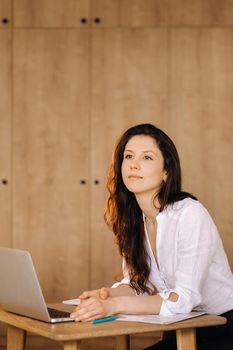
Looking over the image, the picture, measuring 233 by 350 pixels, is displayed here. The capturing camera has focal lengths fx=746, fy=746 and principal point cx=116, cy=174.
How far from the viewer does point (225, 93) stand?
4.93m

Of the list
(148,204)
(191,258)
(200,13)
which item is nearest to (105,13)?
(200,13)

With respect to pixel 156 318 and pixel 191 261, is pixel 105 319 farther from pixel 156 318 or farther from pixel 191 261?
pixel 191 261

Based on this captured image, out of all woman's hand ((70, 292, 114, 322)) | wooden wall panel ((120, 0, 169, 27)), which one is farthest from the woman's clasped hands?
wooden wall panel ((120, 0, 169, 27))

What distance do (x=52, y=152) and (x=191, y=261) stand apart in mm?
2621

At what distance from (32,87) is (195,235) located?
2.71 meters

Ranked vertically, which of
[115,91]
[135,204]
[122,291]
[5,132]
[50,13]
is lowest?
[122,291]

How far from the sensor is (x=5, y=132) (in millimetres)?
4941

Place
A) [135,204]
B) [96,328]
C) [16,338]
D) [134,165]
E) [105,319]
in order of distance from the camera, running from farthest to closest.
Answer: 1. [135,204]
2. [134,165]
3. [16,338]
4. [105,319]
5. [96,328]

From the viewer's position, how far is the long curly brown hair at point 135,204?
2.68 metres

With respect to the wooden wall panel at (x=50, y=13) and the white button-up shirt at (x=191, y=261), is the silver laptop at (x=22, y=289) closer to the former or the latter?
the white button-up shirt at (x=191, y=261)

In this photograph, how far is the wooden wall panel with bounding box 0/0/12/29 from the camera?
4.96m

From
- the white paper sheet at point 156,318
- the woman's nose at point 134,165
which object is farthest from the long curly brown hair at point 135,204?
the white paper sheet at point 156,318

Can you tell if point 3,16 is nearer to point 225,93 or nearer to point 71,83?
point 71,83

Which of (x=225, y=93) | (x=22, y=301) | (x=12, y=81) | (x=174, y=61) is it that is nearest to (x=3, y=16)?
(x=12, y=81)
